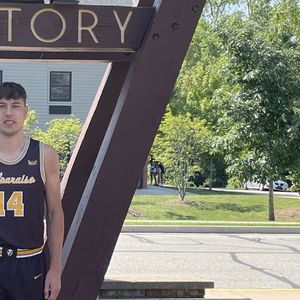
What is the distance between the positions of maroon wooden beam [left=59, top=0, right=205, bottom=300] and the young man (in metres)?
0.62

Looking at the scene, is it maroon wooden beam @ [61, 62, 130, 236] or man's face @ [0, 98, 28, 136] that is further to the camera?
maroon wooden beam @ [61, 62, 130, 236]

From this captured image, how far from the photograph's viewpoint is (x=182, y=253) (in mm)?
12500

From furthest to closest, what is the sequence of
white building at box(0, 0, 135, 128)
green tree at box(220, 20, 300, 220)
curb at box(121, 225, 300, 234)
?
white building at box(0, 0, 135, 128) → green tree at box(220, 20, 300, 220) → curb at box(121, 225, 300, 234)

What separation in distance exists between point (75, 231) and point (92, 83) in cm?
2909

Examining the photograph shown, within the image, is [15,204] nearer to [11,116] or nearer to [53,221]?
[53,221]

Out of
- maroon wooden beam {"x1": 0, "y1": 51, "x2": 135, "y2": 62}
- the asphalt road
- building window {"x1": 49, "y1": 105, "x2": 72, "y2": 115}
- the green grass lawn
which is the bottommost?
the asphalt road

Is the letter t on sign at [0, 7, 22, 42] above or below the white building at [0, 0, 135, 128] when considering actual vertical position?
below

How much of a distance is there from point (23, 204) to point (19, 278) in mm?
331

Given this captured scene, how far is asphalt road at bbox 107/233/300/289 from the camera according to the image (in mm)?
9930

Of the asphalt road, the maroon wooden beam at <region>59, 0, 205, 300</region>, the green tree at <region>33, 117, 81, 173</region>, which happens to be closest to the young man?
the maroon wooden beam at <region>59, 0, 205, 300</region>

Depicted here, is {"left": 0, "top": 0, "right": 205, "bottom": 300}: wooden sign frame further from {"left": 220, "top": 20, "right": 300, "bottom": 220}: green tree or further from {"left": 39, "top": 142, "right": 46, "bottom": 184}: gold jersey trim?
{"left": 220, "top": 20, "right": 300, "bottom": 220}: green tree

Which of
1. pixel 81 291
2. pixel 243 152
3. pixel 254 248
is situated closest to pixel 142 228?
pixel 254 248

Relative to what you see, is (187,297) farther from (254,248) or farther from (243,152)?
(243,152)

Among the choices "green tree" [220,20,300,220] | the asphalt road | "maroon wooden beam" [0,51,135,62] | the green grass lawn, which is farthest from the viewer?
the green grass lawn
